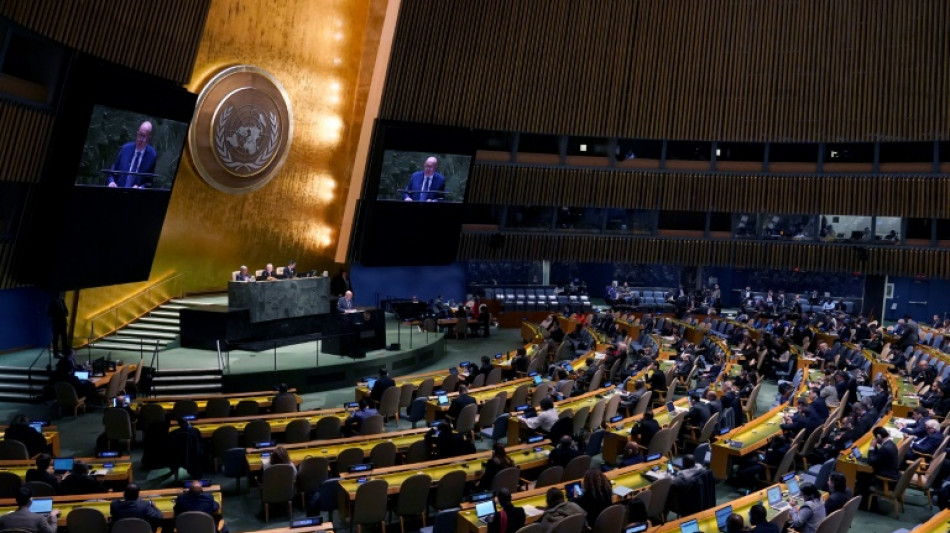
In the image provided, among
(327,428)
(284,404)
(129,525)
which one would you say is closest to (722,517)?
(129,525)

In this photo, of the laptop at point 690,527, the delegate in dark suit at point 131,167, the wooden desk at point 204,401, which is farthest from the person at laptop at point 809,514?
the delegate in dark suit at point 131,167

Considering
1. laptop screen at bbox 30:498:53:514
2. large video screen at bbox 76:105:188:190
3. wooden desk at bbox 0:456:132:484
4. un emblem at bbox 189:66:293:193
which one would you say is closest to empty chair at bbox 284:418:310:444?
wooden desk at bbox 0:456:132:484

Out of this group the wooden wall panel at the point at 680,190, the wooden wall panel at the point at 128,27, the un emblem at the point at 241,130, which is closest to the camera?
the wooden wall panel at the point at 128,27

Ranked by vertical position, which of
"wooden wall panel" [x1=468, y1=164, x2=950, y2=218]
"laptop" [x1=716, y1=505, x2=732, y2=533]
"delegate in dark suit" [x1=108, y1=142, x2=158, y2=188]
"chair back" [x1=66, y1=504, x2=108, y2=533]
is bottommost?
"chair back" [x1=66, y1=504, x2=108, y2=533]

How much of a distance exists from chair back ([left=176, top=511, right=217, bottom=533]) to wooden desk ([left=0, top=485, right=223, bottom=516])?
21.1 inches

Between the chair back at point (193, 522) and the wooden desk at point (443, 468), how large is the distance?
1.71m

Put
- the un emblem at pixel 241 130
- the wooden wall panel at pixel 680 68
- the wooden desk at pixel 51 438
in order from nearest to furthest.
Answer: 1. the wooden desk at pixel 51 438
2. the un emblem at pixel 241 130
3. the wooden wall panel at pixel 680 68

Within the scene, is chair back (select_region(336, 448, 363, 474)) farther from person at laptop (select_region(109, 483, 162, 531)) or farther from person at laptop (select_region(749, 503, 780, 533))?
person at laptop (select_region(749, 503, 780, 533))

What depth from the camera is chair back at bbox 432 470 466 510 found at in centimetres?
984

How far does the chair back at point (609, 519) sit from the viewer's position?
8.43 meters

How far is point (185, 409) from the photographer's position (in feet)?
43.8

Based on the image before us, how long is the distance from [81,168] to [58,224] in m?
1.11

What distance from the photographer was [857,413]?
1290 cm

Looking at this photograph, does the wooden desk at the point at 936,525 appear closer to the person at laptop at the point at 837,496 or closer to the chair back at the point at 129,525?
the person at laptop at the point at 837,496
